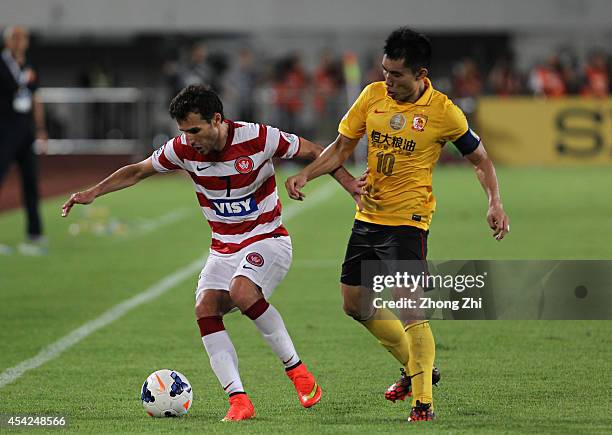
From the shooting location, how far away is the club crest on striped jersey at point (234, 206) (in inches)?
291

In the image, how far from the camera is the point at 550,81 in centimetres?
3066

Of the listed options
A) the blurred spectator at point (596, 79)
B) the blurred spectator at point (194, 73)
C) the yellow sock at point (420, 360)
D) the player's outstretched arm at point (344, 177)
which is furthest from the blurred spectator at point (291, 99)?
the yellow sock at point (420, 360)

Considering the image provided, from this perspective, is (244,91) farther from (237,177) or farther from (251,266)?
(251,266)

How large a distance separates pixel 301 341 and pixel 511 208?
420 inches

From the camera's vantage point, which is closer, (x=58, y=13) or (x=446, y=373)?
(x=446, y=373)

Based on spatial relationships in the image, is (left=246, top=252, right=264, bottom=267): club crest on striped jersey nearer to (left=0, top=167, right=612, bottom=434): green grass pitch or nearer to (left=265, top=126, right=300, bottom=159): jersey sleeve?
(left=265, top=126, right=300, bottom=159): jersey sleeve

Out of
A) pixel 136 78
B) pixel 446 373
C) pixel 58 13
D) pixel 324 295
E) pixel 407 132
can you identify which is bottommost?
pixel 136 78

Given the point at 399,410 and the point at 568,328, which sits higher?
the point at 399,410

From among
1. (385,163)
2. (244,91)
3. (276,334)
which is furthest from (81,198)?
(244,91)

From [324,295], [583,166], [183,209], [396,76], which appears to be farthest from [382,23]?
[396,76]

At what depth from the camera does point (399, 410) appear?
724cm

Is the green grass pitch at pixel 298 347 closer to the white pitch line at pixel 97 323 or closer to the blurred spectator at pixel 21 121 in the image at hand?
the white pitch line at pixel 97 323

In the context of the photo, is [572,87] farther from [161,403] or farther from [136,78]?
[161,403]

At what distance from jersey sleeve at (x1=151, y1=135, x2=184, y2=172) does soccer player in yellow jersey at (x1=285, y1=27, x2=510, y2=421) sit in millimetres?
654
